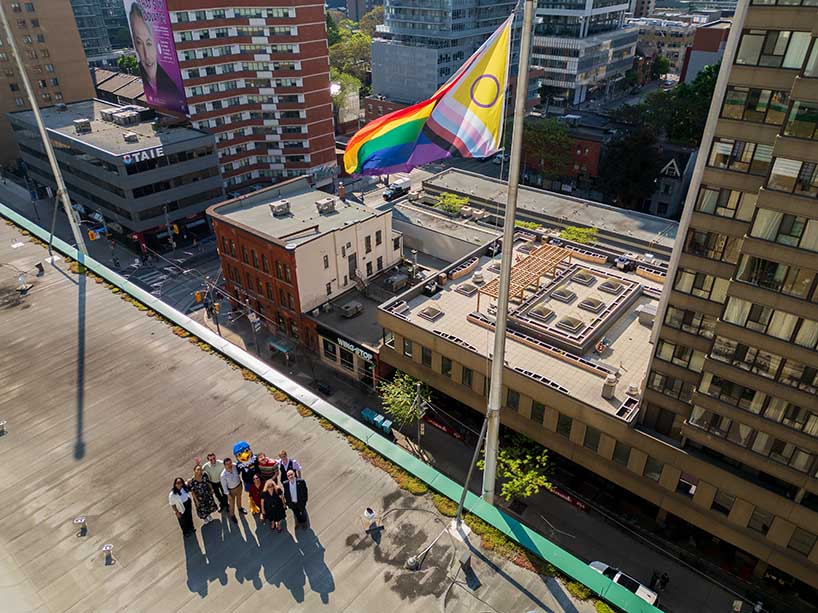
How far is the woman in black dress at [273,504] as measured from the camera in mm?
18719

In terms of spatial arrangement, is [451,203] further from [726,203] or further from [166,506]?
[166,506]

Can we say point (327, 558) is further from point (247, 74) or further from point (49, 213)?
point (49, 213)

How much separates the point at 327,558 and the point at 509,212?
1317 centimetres

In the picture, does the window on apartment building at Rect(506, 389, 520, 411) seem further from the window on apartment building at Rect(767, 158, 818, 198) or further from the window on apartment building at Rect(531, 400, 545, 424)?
the window on apartment building at Rect(767, 158, 818, 198)

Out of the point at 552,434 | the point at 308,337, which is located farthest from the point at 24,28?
the point at 552,434

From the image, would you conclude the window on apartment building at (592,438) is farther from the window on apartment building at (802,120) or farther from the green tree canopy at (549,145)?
the green tree canopy at (549,145)

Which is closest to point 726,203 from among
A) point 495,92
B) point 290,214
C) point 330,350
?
point 495,92

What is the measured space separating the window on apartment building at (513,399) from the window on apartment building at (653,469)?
10.1 metres

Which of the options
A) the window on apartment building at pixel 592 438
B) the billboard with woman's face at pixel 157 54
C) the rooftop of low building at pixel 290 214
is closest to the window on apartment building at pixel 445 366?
the window on apartment building at pixel 592 438

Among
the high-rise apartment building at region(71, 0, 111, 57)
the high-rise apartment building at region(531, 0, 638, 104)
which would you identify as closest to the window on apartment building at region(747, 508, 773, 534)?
the high-rise apartment building at region(531, 0, 638, 104)

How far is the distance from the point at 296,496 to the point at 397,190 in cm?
9006

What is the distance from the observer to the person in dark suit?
1866cm

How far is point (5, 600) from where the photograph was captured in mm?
17203

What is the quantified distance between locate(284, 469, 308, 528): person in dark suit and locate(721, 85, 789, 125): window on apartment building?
26982 millimetres
